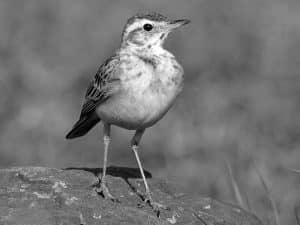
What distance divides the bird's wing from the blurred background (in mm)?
2341

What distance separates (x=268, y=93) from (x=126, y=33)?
18.9 feet

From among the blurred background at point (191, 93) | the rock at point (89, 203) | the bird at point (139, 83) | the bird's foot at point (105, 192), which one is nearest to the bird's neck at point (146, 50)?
the bird at point (139, 83)

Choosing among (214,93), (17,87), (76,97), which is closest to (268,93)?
(214,93)

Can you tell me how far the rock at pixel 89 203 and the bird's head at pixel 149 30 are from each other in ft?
4.77

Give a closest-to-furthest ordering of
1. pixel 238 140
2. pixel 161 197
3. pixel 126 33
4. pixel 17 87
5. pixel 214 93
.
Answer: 1. pixel 161 197
2. pixel 126 33
3. pixel 238 140
4. pixel 214 93
5. pixel 17 87

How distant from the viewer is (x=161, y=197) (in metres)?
9.32

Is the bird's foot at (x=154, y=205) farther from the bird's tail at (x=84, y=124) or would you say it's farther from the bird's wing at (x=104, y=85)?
the bird's tail at (x=84, y=124)

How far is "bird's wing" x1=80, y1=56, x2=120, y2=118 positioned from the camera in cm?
934

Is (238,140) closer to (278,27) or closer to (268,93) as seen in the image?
(268,93)

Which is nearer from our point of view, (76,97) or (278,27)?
(76,97)

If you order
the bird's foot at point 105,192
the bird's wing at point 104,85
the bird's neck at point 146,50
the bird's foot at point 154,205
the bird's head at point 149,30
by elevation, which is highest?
the bird's head at point 149,30

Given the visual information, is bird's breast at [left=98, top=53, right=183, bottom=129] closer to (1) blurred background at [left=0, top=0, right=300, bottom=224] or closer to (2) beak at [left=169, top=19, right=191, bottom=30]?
(2) beak at [left=169, top=19, right=191, bottom=30]

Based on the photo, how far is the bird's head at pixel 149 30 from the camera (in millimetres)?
9812

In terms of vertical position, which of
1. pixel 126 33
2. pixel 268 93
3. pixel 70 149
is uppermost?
pixel 126 33
